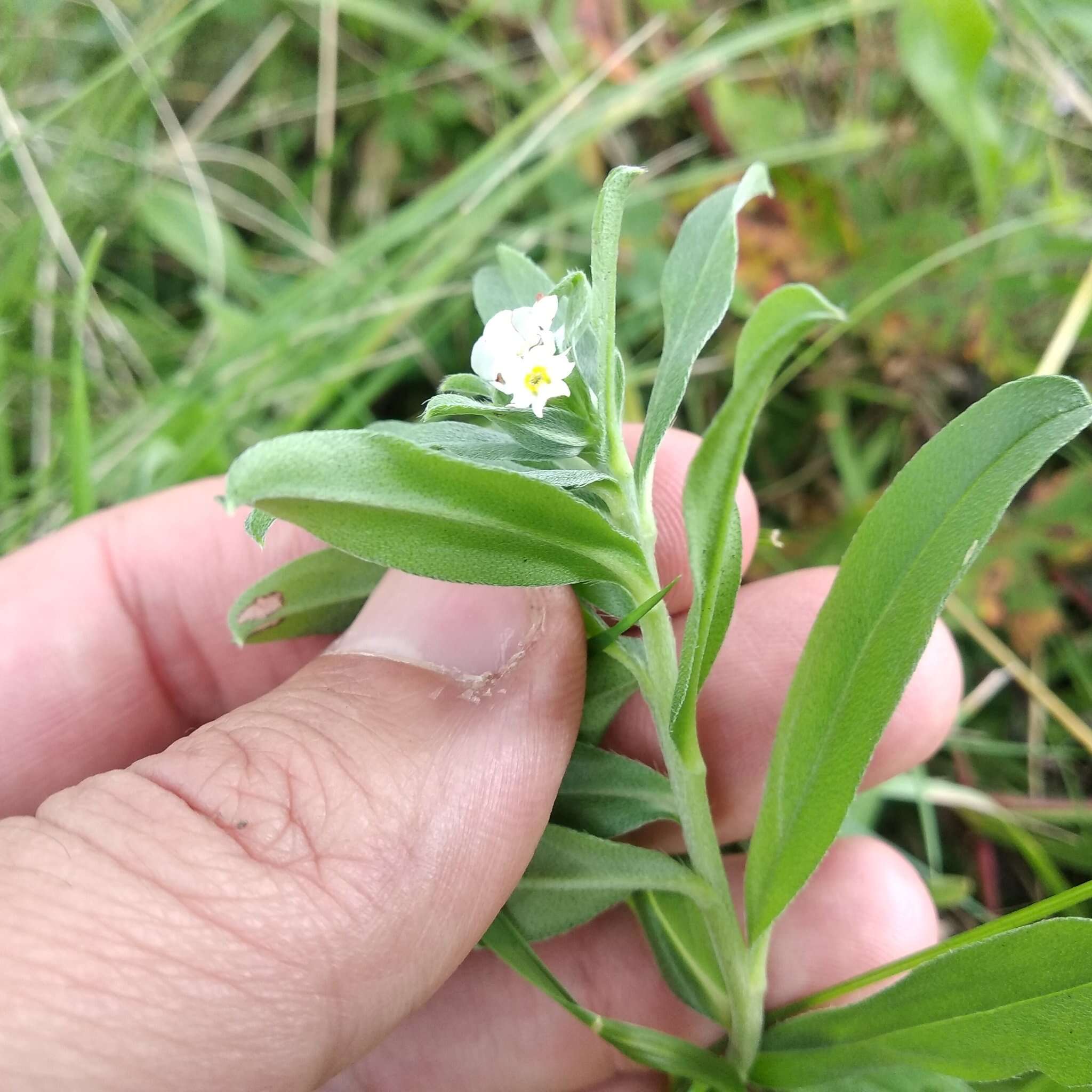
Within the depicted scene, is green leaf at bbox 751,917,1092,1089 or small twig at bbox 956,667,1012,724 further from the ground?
green leaf at bbox 751,917,1092,1089

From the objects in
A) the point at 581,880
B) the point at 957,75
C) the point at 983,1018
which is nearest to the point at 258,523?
the point at 581,880

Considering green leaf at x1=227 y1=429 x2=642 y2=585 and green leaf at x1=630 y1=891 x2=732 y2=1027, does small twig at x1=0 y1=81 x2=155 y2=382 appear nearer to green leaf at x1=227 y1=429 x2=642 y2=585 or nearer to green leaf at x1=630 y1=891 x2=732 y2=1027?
green leaf at x1=227 y1=429 x2=642 y2=585

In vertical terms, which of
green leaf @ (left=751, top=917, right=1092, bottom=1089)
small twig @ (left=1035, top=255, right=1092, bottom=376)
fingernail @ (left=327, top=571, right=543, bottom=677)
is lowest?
green leaf @ (left=751, top=917, right=1092, bottom=1089)

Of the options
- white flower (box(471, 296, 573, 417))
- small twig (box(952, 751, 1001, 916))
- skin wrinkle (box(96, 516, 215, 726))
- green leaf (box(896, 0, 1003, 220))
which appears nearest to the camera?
white flower (box(471, 296, 573, 417))

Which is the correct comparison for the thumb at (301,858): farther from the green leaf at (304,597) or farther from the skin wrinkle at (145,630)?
the skin wrinkle at (145,630)

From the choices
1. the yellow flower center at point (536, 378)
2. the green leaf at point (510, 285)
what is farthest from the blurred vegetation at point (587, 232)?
the yellow flower center at point (536, 378)

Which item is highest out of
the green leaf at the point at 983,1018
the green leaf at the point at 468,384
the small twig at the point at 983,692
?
the green leaf at the point at 468,384

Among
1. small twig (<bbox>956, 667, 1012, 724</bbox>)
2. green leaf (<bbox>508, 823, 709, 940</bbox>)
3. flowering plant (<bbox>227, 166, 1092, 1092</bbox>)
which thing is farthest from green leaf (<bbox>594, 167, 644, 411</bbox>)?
small twig (<bbox>956, 667, 1012, 724</bbox>)
